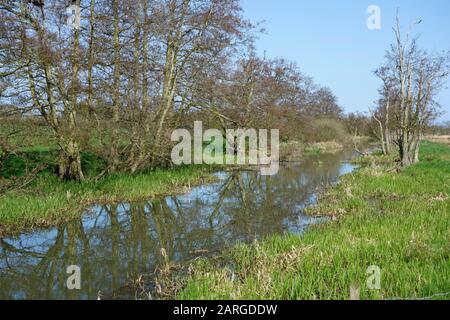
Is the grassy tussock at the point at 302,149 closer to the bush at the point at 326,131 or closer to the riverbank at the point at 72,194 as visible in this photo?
the bush at the point at 326,131

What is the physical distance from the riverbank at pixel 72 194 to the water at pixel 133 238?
409mm

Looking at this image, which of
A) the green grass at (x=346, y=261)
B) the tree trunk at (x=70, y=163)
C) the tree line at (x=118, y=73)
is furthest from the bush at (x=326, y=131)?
the green grass at (x=346, y=261)

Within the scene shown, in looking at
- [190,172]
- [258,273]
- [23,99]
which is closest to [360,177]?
[190,172]

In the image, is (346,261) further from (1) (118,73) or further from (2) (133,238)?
(1) (118,73)

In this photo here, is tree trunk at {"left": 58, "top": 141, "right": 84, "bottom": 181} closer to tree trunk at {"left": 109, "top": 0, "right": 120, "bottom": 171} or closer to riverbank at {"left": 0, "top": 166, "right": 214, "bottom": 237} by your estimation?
riverbank at {"left": 0, "top": 166, "right": 214, "bottom": 237}

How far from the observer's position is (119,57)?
Answer: 50.1 ft

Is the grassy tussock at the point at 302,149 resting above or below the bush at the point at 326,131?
below

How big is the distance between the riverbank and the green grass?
507 centimetres

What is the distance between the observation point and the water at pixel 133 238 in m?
6.63

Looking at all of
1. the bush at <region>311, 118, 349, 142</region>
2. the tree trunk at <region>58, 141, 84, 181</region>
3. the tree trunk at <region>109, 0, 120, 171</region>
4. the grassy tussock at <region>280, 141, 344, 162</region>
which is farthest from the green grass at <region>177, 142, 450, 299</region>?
the bush at <region>311, 118, 349, 142</region>

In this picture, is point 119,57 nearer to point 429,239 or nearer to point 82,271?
point 82,271

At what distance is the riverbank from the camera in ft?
32.0
